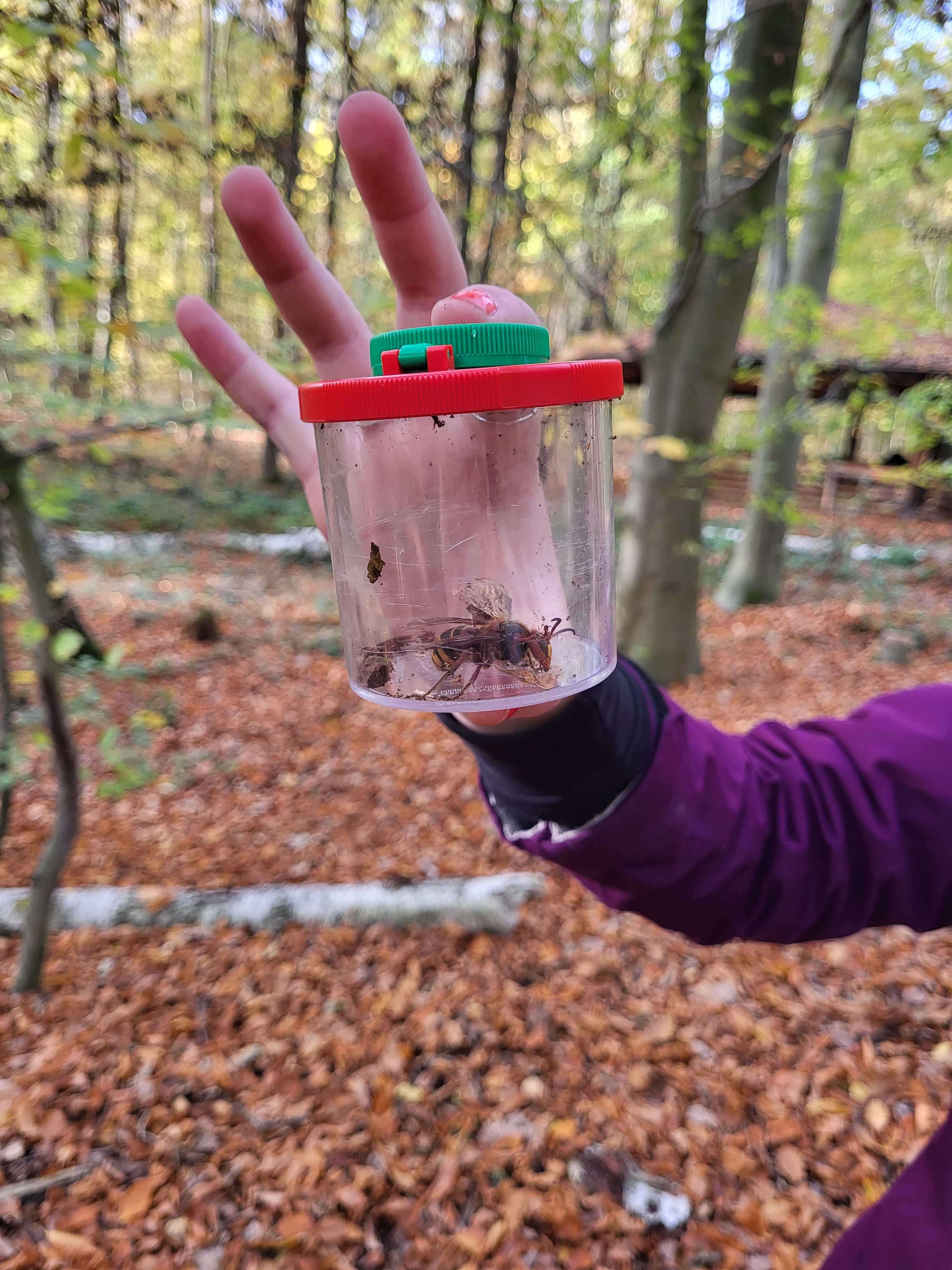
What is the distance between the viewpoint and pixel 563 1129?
228 centimetres

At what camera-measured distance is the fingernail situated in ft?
3.04

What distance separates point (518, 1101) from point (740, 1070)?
0.81 m

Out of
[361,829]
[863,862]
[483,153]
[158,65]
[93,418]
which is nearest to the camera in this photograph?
[863,862]

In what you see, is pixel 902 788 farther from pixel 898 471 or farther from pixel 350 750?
pixel 898 471

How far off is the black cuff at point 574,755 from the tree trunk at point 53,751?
2.02 meters

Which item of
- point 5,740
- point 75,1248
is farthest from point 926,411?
point 75,1248

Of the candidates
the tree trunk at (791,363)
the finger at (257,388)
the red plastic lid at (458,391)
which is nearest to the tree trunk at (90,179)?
the finger at (257,388)

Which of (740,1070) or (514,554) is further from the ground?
(514,554)

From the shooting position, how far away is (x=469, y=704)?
0.96m

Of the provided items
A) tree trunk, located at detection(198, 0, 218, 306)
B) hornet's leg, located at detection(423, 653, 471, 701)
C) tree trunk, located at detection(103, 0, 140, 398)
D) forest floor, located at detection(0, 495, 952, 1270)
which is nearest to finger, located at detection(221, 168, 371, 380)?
hornet's leg, located at detection(423, 653, 471, 701)

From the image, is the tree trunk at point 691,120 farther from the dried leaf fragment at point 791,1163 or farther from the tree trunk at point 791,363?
the dried leaf fragment at point 791,1163

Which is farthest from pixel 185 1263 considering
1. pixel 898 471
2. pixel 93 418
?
pixel 898 471

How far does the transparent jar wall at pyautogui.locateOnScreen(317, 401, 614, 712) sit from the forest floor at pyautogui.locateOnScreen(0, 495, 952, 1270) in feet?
6.21

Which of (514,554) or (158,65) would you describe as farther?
(158,65)
